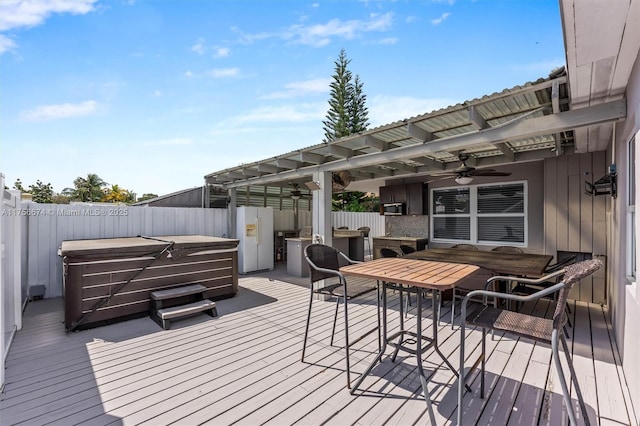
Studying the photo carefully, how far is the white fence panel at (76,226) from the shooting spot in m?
5.12

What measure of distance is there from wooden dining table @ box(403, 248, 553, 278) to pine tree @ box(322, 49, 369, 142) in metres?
13.3

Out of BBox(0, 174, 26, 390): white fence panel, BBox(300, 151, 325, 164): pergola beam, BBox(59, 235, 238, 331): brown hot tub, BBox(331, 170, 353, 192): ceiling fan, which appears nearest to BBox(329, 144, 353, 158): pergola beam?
BBox(300, 151, 325, 164): pergola beam

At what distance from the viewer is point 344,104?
17031 millimetres

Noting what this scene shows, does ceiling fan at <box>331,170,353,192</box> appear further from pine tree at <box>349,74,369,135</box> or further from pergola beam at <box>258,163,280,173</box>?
pine tree at <box>349,74,369,135</box>

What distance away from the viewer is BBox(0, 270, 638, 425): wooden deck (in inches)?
78.8

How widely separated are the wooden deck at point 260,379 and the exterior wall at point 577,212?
3.60ft

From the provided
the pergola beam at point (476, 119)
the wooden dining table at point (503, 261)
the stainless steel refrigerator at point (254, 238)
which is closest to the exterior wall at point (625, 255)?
the wooden dining table at point (503, 261)

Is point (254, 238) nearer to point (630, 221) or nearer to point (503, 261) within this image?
point (503, 261)

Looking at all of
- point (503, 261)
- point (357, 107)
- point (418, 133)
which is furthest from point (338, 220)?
point (357, 107)

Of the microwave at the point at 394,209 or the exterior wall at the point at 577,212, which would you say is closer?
the exterior wall at the point at 577,212

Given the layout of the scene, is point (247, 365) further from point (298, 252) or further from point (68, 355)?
point (298, 252)

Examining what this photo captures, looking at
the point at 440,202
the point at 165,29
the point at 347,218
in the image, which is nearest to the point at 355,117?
the point at 347,218

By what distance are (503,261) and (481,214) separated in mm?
2526

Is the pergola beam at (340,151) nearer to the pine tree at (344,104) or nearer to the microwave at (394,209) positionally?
the microwave at (394,209)
